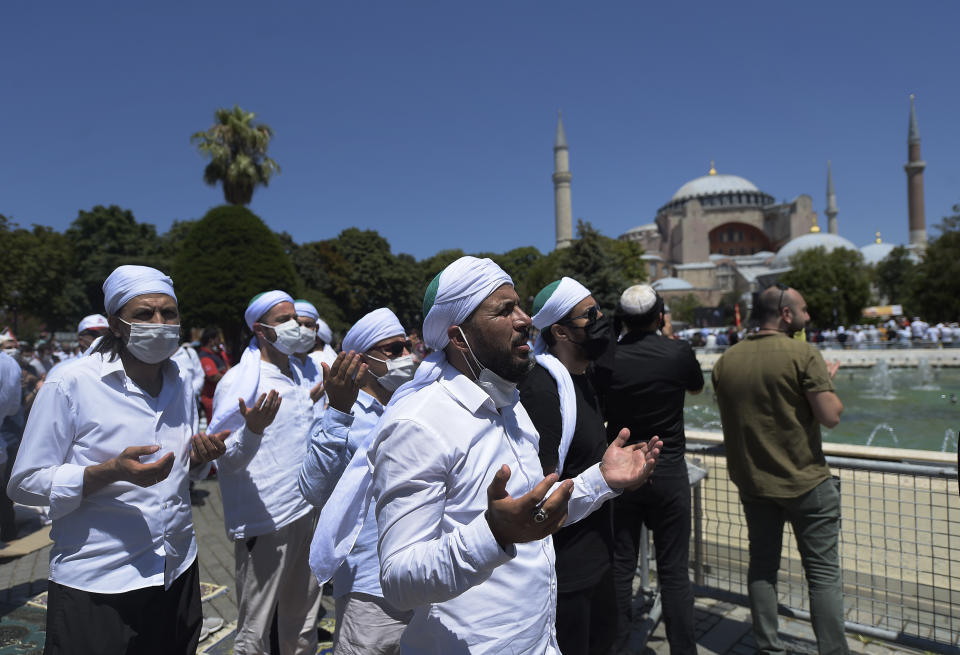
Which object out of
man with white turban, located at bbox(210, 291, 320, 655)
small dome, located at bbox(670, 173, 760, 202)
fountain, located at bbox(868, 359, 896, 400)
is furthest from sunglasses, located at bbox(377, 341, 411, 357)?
small dome, located at bbox(670, 173, 760, 202)

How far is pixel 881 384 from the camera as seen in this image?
75.0ft

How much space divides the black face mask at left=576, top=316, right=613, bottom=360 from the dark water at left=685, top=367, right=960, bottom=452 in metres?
10.5

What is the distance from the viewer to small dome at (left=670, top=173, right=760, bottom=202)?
4707 inches

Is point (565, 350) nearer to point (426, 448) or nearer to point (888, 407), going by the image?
point (426, 448)

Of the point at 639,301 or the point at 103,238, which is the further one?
the point at 103,238

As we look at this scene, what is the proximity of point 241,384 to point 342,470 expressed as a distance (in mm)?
1161

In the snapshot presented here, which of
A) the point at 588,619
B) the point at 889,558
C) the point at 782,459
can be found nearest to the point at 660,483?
the point at 782,459

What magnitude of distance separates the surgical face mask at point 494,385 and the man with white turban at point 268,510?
5.94 ft

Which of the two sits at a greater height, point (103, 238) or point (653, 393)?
point (103, 238)

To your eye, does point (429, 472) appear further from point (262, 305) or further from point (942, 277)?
point (942, 277)

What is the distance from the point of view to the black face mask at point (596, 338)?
3.30 m

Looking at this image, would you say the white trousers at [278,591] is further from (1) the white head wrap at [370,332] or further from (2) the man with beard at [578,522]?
(2) the man with beard at [578,522]

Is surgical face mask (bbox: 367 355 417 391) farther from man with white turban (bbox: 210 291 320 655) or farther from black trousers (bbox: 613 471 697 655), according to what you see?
black trousers (bbox: 613 471 697 655)

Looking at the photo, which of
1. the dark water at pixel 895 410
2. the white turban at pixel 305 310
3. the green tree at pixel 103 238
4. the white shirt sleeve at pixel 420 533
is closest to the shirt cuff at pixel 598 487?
the white shirt sleeve at pixel 420 533
